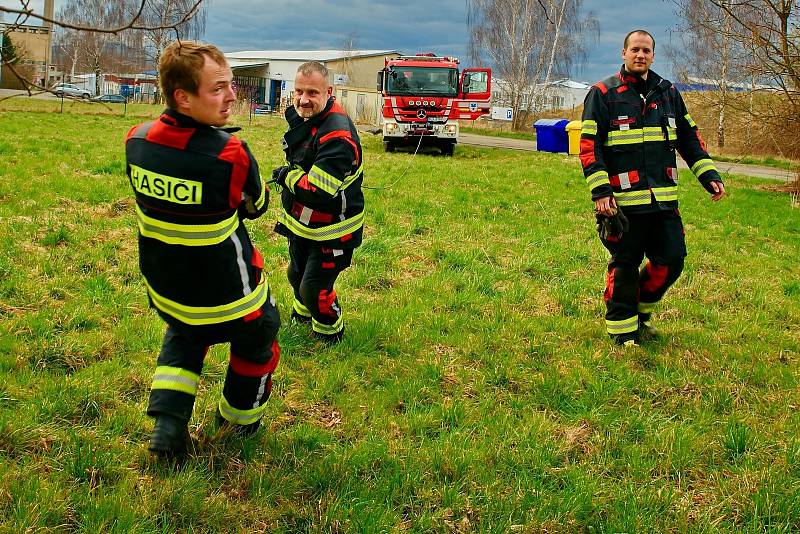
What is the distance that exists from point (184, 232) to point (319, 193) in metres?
1.46

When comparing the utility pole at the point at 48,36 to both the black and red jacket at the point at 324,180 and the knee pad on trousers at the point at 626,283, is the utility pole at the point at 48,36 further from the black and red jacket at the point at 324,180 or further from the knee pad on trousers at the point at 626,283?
the knee pad on trousers at the point at 626,283

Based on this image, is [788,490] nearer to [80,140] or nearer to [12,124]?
[80,140]

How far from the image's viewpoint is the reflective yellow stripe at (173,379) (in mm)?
3115

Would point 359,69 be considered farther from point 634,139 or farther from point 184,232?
point 184,232

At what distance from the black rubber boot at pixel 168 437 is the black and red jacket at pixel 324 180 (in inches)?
66.0

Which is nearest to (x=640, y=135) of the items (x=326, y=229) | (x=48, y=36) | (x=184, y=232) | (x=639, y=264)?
(x=639, y=264)

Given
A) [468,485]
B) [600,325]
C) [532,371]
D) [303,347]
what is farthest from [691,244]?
[468,485]

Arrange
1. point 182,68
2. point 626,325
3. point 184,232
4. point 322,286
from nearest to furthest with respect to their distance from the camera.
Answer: point 182,68
point 184,232
point 322,286
point 626,325

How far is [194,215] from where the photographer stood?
2828 mm

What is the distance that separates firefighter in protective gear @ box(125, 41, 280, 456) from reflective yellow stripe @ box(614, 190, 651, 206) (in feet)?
9.45

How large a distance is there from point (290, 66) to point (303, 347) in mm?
57523

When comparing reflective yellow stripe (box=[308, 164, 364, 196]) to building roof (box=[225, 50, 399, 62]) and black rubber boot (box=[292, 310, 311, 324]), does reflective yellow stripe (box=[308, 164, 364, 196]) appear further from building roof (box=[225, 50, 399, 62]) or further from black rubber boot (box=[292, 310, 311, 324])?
building roof (box=[225, 50, 399, 62])

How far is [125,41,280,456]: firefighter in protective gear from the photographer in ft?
9.06

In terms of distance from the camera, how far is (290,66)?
58875 millimetres
